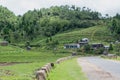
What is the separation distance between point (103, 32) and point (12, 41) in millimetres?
45626

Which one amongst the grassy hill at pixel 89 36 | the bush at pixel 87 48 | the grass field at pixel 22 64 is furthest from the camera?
the grassy hill at pixel 89 36

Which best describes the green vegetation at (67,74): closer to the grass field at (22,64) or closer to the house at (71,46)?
the grass field at (22,64)

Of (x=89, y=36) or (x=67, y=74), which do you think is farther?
(x=89, y=36)

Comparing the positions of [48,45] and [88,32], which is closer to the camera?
[48,45]

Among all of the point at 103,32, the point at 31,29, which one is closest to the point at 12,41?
the point at 31,29

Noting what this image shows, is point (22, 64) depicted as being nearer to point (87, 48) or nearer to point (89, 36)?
point (87, 48)

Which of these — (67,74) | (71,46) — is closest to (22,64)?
(67,74)

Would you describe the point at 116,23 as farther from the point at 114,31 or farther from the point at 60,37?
the point at 60,37

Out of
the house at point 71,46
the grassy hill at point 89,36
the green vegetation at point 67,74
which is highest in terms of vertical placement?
the green vegetation at point 67,74

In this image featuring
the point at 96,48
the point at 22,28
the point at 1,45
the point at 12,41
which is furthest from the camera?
the point at 22,28

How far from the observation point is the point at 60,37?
587ft

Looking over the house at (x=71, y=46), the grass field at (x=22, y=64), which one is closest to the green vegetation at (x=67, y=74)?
the grass field at (x=22, y=64)

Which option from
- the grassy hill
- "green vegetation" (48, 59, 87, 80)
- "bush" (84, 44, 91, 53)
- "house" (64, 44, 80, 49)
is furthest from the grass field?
the grassy hill

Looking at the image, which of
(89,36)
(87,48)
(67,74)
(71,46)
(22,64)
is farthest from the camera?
(89,36)
